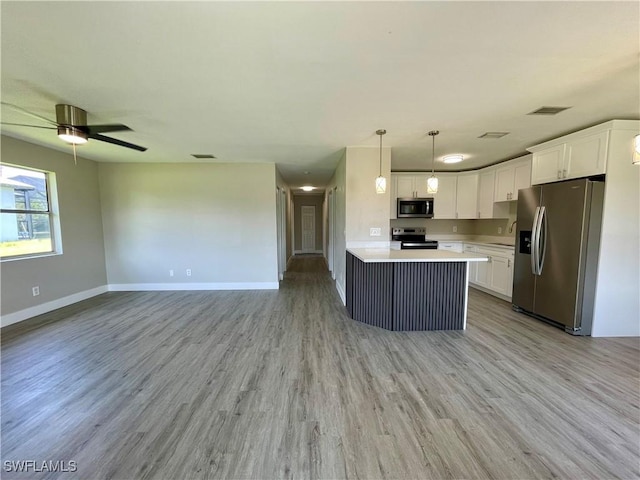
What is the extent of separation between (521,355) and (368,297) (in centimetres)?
171

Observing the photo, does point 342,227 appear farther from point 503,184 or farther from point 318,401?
point 503,184

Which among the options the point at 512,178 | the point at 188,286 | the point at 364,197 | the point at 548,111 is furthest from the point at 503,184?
the point at 188,286

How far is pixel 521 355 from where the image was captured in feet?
8.66

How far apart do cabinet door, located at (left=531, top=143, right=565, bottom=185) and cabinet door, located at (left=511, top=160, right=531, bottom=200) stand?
534 mm

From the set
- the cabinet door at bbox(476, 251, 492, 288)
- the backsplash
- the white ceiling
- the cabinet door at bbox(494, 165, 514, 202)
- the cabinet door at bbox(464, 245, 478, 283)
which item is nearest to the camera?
the white ceiling

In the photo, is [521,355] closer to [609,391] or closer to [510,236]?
[609,391]

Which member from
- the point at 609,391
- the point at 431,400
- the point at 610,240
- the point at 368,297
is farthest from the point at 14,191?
the point at 610,240

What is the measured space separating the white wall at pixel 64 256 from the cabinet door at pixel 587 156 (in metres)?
7.38

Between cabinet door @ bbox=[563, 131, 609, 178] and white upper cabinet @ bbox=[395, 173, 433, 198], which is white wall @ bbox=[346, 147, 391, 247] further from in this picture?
cabinet door @ bbox=[563, 131, 609, 178]

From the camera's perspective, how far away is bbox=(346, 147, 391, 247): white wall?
3.90m

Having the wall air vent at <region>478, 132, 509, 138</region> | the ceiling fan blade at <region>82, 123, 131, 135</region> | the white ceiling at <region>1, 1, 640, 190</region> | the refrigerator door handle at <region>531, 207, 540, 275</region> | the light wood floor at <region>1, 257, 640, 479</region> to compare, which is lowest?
the light wood floor at <region>1, 257, 640, 479</region>

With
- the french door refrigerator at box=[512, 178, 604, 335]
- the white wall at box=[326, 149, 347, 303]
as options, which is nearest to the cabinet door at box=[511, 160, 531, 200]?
the french door refrigerator at box=[512, 178, 604, 335]

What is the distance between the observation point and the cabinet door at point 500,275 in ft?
14.0

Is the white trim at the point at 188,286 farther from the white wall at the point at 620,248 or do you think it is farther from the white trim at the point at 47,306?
the white wall at the point at 620,248
